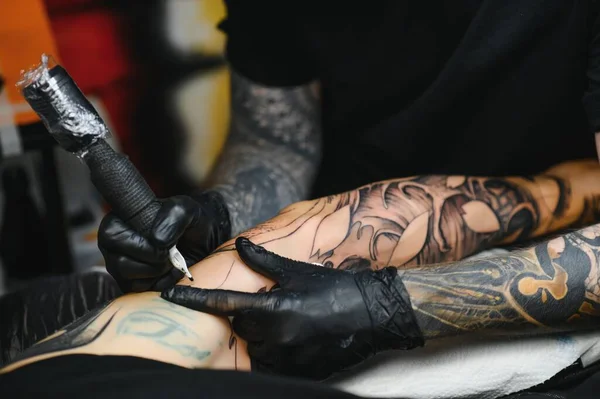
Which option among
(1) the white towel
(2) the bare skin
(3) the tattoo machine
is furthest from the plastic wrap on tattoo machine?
(1) the white towel

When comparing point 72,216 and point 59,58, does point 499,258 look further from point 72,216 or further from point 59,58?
point 72,216

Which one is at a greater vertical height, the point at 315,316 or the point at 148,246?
the point at 148,246

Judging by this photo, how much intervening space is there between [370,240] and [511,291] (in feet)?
0.74

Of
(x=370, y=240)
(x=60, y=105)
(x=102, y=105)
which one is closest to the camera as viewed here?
(x=60, y=105)

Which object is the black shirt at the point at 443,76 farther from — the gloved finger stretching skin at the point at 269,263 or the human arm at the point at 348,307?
the gloved finger stretching skin at the point at 269,263

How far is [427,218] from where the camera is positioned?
1.04 meters

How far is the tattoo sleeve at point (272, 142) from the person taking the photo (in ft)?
4.29

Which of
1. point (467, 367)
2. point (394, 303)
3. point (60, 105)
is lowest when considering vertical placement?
point (467, 367)

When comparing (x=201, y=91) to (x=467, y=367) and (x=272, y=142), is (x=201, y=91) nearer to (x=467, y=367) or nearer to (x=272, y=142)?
(x=272, y=142)

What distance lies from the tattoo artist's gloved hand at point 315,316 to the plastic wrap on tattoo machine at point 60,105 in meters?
0.23

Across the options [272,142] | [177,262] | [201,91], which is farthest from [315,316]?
[201,91]

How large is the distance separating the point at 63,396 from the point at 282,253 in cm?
39

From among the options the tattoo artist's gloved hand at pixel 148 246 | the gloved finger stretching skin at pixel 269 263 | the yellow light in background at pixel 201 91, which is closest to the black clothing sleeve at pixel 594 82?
the gloved finger stretching skin at pixel 269 263

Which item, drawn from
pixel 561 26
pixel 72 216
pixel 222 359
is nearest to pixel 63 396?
pixel 222 359
